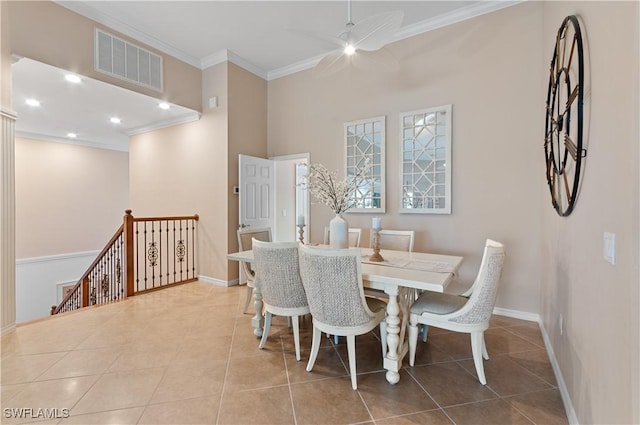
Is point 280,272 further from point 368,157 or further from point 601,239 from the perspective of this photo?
point 368,157

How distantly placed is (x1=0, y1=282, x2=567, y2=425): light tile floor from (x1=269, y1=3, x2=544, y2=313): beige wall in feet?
3.06

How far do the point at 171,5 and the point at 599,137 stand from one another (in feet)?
13.5

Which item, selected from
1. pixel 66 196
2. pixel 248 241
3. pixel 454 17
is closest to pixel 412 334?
pixel 248 241

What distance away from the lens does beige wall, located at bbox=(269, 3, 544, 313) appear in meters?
3.06

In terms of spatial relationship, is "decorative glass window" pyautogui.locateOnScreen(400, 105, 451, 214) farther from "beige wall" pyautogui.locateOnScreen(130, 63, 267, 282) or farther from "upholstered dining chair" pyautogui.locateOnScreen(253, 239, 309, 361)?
"beige wall" pyautogui.locateOnScreen(130, 63, 267, 282)

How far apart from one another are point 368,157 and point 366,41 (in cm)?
178

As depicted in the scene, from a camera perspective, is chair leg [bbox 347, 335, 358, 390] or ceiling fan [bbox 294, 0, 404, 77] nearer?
chair leg [bbox 347, 335, 358, 390]

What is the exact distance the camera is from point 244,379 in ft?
6.73

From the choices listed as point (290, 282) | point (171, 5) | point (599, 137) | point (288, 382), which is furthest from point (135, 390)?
point (171, 5)

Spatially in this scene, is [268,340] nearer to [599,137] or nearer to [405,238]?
[405,238]

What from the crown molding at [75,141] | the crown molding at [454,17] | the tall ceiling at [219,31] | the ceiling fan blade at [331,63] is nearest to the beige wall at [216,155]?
the tall ceiling at [219,31]

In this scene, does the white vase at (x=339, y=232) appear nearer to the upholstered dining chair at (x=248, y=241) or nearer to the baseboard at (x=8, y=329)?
the upholstered dining chair at (x=248, y=241)

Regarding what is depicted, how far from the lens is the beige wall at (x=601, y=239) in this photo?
3.34ft

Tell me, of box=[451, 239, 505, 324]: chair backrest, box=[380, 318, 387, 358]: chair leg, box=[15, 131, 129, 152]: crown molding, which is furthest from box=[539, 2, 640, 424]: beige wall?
box=[15, 131, 129, 152]: crown molding
